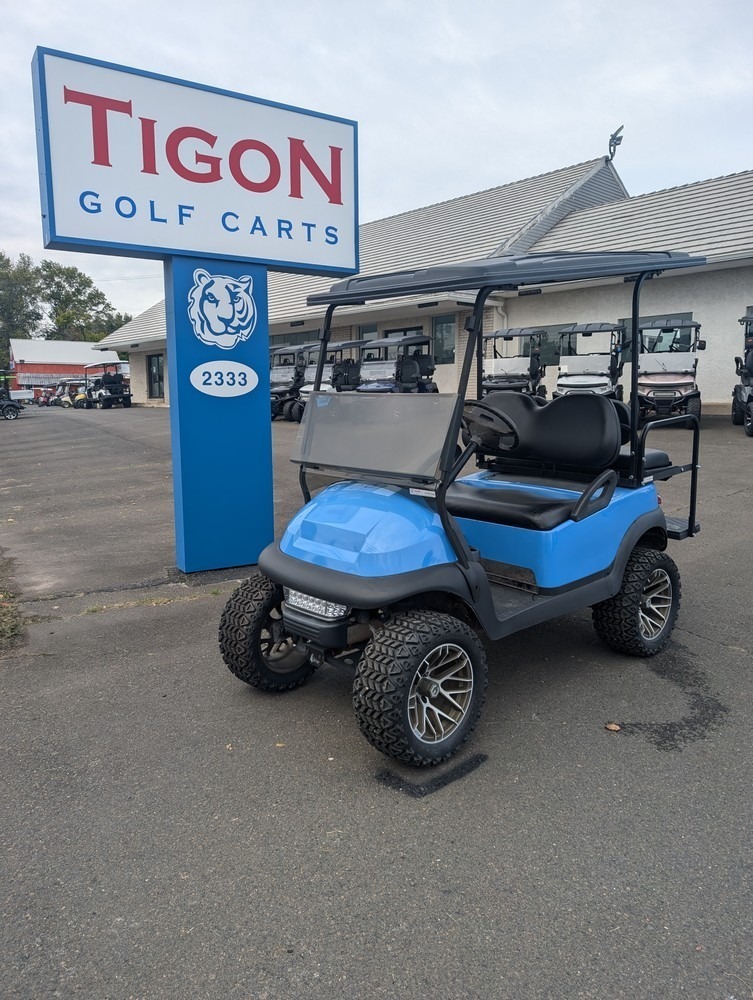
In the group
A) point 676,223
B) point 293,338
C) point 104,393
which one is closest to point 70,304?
point 104,393

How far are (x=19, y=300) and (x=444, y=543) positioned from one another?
3708 inches

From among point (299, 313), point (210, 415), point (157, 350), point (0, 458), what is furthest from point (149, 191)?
point (157, 350)

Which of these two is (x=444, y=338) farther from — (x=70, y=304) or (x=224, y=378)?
(x=70, y=304)

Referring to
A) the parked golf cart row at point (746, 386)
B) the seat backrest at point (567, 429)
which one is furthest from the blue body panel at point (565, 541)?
the parked golf cart row at point (746, 386)

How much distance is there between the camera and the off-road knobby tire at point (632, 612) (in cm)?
398

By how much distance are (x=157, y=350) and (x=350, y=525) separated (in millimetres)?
32923

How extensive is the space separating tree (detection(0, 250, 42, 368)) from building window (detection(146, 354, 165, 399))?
186 ft

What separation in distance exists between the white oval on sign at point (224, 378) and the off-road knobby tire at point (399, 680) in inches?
131

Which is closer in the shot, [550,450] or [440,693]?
[440,693]

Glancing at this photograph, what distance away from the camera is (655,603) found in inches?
167

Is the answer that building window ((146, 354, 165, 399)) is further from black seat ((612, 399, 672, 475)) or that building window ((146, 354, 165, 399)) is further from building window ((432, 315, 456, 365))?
black seat ((612, 399, 672, 475))

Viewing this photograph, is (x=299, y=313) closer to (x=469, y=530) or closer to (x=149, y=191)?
(x=149, y=191)

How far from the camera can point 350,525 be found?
3.11 m

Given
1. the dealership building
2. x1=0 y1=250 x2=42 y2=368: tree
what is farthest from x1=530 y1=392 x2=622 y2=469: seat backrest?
x1=0 y1=250 x2=42 y2=368: tree
